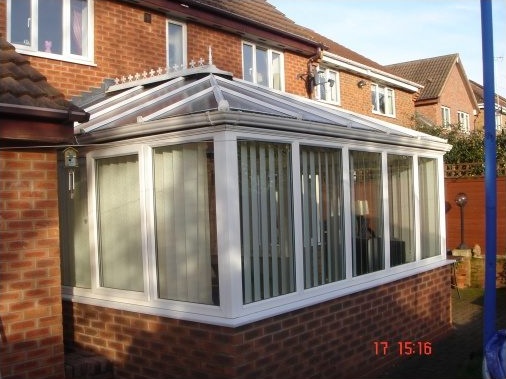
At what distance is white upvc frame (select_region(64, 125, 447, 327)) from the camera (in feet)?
17.2

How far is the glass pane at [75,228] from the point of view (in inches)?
257

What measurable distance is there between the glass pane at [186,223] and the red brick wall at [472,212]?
10.6 metres

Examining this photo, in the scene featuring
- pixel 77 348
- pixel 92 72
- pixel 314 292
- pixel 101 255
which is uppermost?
pixel 92 72

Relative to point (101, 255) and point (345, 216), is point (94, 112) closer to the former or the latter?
point (101, 255)

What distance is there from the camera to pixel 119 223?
6207mm

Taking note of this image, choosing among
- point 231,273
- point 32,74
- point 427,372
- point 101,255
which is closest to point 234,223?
point 231,273

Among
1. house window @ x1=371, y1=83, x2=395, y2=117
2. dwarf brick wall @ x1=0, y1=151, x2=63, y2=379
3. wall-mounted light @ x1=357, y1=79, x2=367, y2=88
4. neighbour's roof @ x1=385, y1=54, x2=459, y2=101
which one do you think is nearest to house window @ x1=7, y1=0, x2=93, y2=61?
dwarf brick wall @ x1=0, y1=151, x2=63, y2=379

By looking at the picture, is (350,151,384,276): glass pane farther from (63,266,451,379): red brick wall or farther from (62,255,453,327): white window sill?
(63,266,451,379): red brick wall

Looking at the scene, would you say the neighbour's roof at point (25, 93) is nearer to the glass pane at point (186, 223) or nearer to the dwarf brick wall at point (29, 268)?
the dwarf brick wall at point (29, 268)

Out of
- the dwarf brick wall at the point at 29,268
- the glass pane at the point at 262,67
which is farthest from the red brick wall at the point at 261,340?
the glass pane at the point at 262,67

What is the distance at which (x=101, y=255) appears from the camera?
6.37 metres

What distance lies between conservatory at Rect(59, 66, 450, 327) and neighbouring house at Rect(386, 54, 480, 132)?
69.5ft

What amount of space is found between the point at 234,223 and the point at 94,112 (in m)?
2.52

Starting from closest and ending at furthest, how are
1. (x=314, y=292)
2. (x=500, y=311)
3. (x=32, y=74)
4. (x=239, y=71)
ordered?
1. (x=32, y=74)
2. (x=314, y=292)
3. (x=500, y=311)
4. (x=239, y=71)
